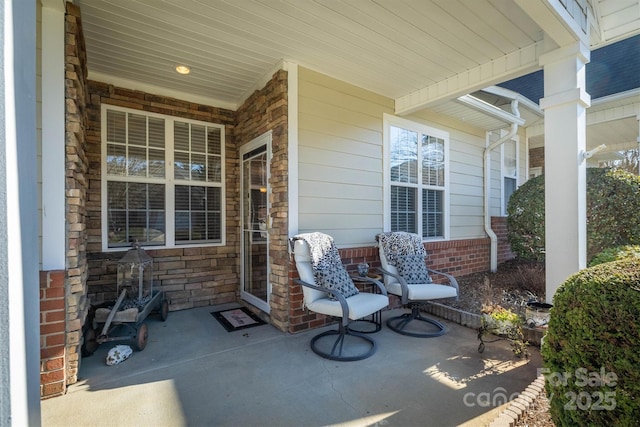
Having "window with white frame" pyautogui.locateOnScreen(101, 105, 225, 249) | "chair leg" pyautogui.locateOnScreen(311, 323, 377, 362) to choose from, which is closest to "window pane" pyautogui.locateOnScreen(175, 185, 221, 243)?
"window with white frame" pyautogui.locateOnScreen(101, 105, 225, 249)

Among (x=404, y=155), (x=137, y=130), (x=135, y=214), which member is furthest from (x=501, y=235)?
(x=137, y=130)

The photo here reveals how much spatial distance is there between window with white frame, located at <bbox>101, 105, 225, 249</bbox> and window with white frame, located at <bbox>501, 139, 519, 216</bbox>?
19.3 ft

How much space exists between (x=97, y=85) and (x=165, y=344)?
316cm

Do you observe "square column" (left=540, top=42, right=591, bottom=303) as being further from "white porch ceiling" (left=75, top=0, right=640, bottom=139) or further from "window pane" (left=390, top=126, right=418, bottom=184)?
"window pane" (left=390, top=126, right=418, bottom=184)

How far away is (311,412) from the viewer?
2104mm

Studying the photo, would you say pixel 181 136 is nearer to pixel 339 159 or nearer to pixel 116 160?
pixel 116 160

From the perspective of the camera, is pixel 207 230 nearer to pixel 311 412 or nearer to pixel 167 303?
pixel 167 303

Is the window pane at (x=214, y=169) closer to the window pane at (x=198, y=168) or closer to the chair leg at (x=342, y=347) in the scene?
the window pane at (x=198, y=168)

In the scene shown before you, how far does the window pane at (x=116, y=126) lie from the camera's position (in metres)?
3.81

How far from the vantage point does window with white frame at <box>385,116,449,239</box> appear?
452 centimetres

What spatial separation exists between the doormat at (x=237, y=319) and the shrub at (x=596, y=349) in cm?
297

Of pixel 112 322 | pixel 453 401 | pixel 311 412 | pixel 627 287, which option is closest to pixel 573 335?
pixel 627 287

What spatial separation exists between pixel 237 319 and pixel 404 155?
335 cm

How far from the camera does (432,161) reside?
202 inches
